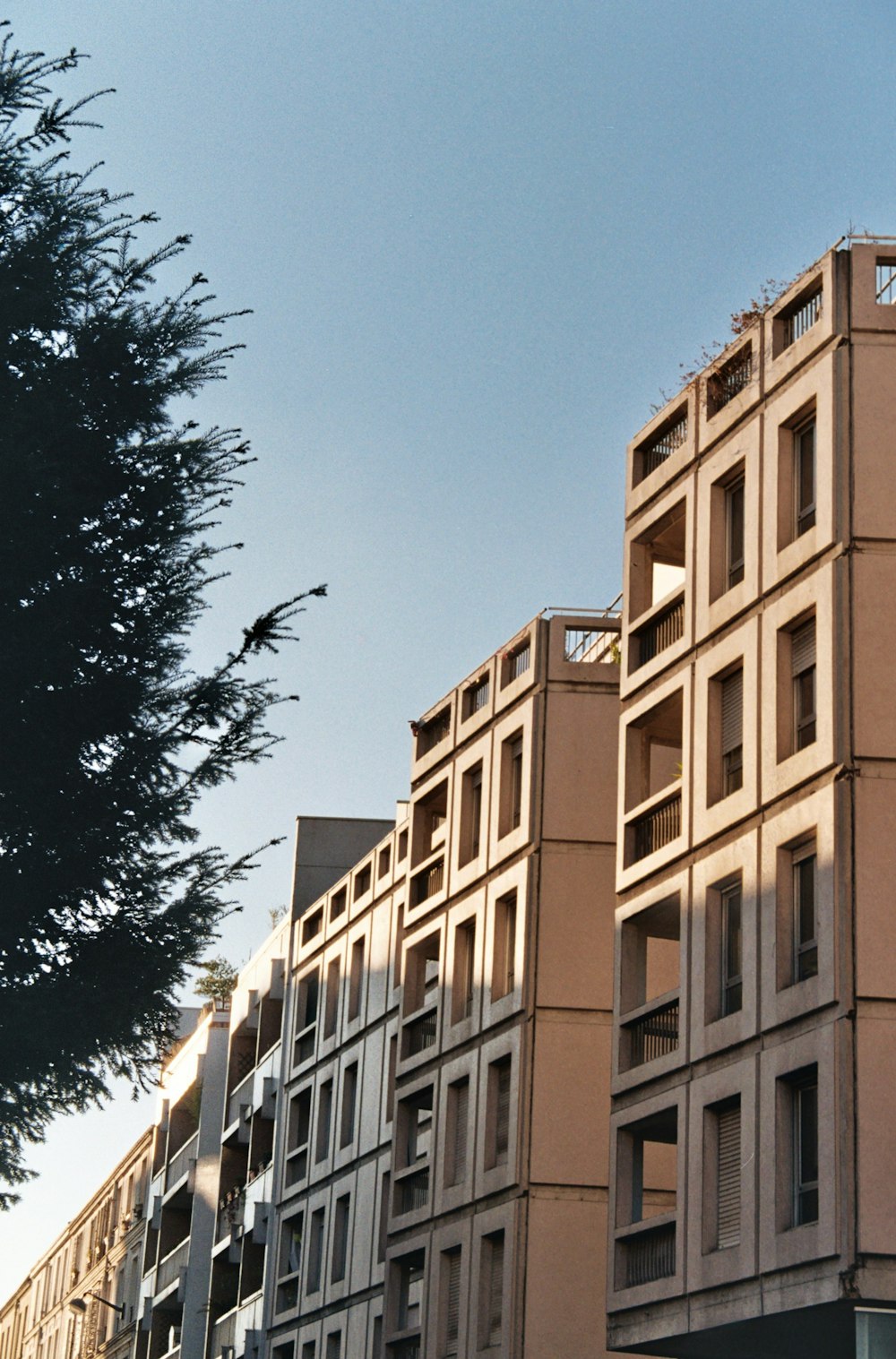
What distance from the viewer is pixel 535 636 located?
120ft

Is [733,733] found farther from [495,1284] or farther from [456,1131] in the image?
[456,1131]

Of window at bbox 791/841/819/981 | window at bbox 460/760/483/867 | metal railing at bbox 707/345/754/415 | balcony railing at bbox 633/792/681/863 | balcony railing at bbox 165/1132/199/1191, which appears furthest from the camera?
balcony railing at bbox 165/1132/199/1191

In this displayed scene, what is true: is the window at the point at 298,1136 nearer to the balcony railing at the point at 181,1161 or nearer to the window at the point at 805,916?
the balcony railing at the point at 181,1161

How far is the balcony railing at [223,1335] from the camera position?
55.6 meters

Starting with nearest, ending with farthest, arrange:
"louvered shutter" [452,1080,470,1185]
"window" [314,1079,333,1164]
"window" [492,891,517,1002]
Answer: "window" [492,891,517,1002] → "louvered shutter" [452,1080,470,1185] → "window" [314,1079,333,1164]

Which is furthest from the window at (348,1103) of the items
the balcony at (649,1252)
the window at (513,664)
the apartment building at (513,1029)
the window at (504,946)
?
the balcony at (649,1252)

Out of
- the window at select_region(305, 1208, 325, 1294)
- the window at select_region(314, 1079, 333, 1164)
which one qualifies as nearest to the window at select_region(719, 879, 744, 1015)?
the window at select_region(305, 1208, 325, 1294)

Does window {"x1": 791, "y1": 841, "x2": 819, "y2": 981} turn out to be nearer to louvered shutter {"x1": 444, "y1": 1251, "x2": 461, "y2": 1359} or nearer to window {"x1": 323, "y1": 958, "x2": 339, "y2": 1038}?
louvered shutter {"x1": 444, "y1": 1251, "x2": 461, "y2": 1359}

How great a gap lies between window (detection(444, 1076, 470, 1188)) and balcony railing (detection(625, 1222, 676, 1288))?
788 centimetres

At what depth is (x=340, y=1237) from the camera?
153ft

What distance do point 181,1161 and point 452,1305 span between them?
31885 millimetres

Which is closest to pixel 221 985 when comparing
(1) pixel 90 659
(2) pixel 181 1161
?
(2) pixel 181 1161

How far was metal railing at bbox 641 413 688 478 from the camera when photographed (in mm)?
31891

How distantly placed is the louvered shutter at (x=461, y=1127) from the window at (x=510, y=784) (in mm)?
4519
